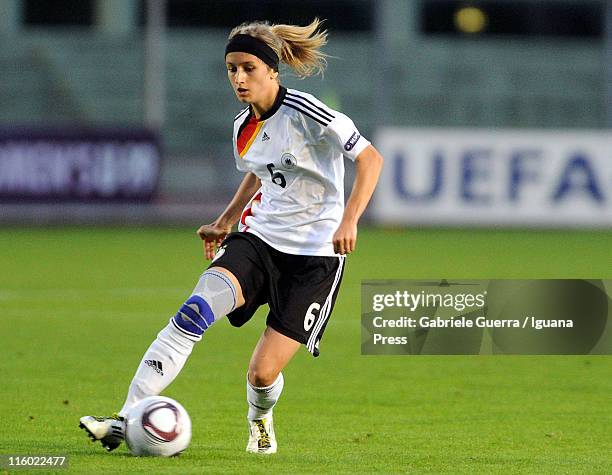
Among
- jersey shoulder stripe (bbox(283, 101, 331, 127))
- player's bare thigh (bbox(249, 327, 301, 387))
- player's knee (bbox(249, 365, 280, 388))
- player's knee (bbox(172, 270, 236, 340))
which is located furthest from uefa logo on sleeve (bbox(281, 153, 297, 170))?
player's knee (bbox(249, 365, 280, 388))

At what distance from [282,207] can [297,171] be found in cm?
18

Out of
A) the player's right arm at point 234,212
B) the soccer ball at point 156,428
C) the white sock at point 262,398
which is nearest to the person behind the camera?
the soccer ball at point 156,428

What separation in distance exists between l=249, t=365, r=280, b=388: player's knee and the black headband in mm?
1374

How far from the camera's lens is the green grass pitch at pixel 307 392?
258 inches

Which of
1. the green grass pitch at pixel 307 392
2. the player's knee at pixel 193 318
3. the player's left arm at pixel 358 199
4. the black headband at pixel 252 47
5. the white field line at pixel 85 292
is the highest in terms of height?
the black headband at pixel 252 47

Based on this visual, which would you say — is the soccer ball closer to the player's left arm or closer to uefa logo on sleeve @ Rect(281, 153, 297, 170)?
the player's left arm

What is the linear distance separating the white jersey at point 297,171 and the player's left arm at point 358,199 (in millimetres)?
65

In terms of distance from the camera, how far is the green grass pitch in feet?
21.5

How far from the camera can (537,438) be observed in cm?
728

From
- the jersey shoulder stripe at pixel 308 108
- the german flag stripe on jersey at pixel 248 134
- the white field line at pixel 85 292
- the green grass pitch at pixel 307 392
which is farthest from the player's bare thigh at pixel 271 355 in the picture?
the white field line at pixel 85 292

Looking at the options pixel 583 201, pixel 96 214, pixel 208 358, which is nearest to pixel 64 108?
pixel 96 214

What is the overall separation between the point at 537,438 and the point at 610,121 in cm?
2352

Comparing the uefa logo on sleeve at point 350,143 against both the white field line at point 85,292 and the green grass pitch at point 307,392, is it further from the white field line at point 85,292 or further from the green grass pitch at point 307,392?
the white field line at point 85,292

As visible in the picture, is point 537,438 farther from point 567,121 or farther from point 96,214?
point 567,121
